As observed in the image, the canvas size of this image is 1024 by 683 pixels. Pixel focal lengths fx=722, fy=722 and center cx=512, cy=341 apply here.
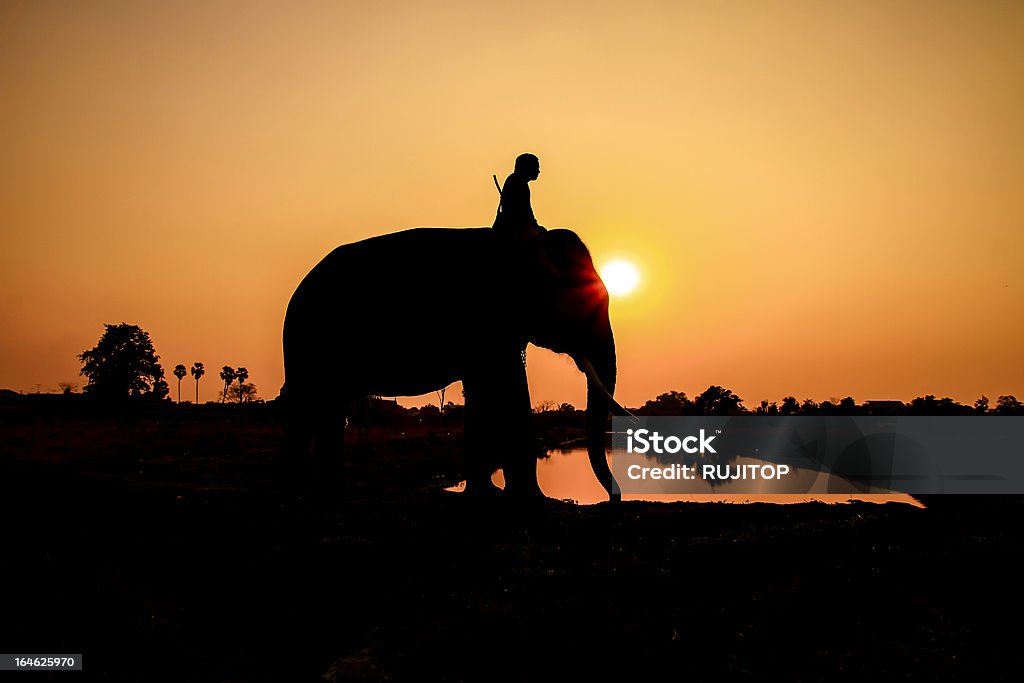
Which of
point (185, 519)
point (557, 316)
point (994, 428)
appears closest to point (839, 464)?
point (994, 428)

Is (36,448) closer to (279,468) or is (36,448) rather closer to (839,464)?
(279,468)

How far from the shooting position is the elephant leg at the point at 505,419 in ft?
40.0

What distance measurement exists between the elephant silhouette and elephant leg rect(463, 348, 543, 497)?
2cm

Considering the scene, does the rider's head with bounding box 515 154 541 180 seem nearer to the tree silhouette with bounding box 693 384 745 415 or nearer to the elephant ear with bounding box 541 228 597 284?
the elephant ear with bounding box 541 228 597 284

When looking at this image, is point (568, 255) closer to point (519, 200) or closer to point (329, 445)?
point (519, 200)

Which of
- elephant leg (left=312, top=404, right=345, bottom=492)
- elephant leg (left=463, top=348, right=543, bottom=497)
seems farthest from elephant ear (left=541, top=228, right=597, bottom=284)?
elephant leg (left=312, top=404, right=345, bottom=492)

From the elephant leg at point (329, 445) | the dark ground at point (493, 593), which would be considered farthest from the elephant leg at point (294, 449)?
the dark ground at point (493, 593)

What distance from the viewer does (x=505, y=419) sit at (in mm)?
12297

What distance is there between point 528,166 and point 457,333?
3.35 metres

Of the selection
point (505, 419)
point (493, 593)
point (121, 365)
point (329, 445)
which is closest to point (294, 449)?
point (329, 445)

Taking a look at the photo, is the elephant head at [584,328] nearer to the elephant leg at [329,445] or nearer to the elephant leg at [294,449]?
the elephant leg at [329,445]

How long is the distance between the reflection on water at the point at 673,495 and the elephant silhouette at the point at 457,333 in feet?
66.0

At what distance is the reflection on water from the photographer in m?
37.2

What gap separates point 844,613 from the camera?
779 centimetres
